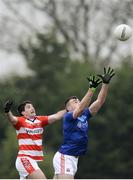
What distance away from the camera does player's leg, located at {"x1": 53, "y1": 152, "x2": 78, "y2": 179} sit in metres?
12.8

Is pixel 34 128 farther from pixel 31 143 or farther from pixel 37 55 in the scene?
pixel 37 55

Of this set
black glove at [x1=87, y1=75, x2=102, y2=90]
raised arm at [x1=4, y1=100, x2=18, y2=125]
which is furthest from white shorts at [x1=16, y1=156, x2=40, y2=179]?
black glove at [x1=87, y1=75, x2=102, y2=90]

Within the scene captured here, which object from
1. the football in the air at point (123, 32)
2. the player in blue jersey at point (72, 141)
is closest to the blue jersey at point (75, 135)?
the player in blue jersey at point (72, 141)

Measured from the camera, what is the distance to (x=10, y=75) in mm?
35969

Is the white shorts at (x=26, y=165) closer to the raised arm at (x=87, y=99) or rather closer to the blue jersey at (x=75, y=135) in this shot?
the blue jersey at (x=75, y=135)

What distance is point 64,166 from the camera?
1275cm

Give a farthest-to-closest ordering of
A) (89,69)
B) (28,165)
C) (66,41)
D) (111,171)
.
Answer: (66,41), (89,69), (111,171), (28,165)

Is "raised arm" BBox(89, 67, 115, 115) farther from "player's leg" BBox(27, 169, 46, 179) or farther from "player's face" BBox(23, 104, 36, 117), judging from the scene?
"player's leg" BBox(27, 169, 46, 179)

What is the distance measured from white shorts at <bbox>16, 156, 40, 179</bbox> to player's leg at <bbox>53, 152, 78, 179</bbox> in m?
0.53

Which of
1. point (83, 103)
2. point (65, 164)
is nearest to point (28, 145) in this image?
point (65, 164)

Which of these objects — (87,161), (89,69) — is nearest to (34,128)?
(87,161)

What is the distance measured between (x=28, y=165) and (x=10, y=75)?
2287cm

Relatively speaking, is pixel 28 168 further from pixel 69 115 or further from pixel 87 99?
pixel 87 99

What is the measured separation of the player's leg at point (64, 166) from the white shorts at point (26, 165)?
53cm
